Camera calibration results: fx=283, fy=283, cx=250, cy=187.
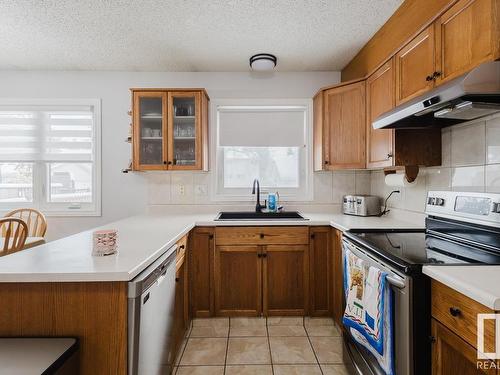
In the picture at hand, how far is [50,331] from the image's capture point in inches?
42.6

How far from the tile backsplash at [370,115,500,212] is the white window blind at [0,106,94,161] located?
10.7 feet

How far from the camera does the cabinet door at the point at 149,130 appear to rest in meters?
2.74

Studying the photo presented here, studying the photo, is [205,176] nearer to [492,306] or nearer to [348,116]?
[348,116]

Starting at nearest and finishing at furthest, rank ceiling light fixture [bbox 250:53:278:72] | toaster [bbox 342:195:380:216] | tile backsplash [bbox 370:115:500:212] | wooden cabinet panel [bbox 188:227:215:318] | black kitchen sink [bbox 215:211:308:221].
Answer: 1. tile backsplash [bbox 370:115:500:212]
2. wooden cabinet panel [bbox 188:227:215:318]
3. toaster [bbox 342:195:380:216]
4. ceiling light fixture [bbox 250:53:278:72]
5. black kitchen sink [bbox 215:211:308:221]

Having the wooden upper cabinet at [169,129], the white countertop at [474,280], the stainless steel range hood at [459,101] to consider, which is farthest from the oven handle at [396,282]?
the wooden upper cabinet at [169,129]

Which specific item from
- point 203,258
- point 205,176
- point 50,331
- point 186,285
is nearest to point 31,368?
point 50,331

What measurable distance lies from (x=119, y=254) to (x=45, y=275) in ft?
1.00

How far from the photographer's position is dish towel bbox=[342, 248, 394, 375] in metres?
1.24

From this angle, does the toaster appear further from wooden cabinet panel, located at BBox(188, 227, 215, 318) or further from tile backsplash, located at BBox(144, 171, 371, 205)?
wooden cabinet panel, located at BBox(188, 227, 215, 318)

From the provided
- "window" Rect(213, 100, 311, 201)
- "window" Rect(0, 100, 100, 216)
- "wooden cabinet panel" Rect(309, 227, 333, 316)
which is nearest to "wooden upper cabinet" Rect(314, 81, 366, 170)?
"window" Rect(213, 100, 311, 201)

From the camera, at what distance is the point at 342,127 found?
2568mm

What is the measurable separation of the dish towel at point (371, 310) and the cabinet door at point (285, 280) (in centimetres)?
77

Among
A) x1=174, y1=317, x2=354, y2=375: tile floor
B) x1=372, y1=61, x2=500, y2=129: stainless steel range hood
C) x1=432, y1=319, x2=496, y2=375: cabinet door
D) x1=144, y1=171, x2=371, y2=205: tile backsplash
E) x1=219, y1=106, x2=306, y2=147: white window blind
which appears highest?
x1=219, y1=106, x2=306, y2=147: white window blind

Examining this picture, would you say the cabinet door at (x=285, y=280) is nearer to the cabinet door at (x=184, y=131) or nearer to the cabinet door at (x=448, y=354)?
the cabinet door at (x=184, y=131)
